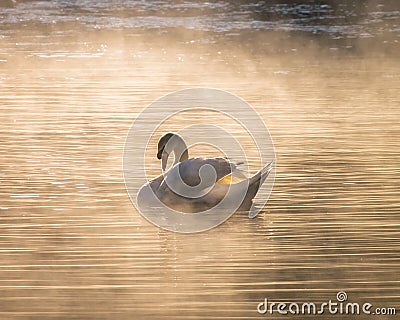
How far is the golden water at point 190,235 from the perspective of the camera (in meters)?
4.51

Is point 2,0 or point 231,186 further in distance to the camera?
point 2,0

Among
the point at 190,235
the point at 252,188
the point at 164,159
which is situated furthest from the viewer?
the point at 164,159

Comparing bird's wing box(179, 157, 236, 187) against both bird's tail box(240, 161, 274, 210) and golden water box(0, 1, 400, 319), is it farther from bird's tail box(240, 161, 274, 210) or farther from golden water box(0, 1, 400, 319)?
golden water box(0, 1, 400, 319)

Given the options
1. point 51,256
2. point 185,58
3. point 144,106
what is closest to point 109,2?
point 185,58

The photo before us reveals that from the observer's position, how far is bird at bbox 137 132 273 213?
19.1 ft

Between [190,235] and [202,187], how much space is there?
1.63 feet

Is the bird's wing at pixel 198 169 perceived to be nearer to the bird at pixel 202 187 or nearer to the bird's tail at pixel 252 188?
the bird at pixel 202 187

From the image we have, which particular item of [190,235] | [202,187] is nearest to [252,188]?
[202,187]

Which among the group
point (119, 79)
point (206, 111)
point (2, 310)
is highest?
point (119, 79)

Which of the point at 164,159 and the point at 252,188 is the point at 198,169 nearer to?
the point at 252,188

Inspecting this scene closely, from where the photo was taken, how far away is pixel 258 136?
7.51m

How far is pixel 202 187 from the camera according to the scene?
583cm

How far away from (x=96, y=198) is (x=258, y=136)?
6.33ft

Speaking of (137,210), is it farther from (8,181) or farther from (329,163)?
(329,163)
